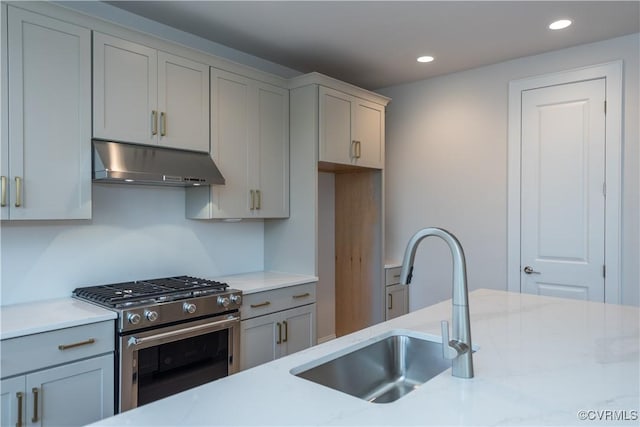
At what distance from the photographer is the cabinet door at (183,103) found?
8.43 ft

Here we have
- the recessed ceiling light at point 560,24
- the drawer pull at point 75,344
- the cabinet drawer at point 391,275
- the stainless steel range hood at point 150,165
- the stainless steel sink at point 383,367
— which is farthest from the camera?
the cabinet drawer at point 391,275

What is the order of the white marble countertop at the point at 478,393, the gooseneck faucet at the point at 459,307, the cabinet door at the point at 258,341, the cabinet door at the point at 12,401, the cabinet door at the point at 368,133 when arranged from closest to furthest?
1. the white marble countertop at the point at 478,393
2. the gooseneck faucet at the point at 459,307
3. the cabinet door at the point at 12,401
4. the cabinet door at the point at 258,341
5. the cabinet door at the point at 368,133

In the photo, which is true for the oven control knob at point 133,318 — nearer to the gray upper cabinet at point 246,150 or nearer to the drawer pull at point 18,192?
the drawer pull at point 18,192

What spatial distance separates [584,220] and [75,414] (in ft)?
11.2

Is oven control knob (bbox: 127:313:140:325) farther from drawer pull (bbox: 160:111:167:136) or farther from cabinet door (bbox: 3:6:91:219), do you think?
drawer pull (bbox: 160:111:167:136)

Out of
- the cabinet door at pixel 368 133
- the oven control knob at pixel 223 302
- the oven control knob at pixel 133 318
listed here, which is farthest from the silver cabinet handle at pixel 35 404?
the cabinet door at pixel 368 133

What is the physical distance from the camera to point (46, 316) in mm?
1957

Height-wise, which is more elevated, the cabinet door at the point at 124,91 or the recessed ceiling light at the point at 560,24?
the recessed ceiling light at the point at 560,24

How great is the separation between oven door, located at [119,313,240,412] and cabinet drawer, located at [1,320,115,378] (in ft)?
0.33

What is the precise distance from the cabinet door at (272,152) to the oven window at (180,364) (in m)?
1.03

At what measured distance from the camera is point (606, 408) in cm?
104

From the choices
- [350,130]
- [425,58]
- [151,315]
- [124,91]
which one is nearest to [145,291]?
[151,315]

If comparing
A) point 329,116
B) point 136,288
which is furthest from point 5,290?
point 329,116

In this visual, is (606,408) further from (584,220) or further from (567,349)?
(584,220)
